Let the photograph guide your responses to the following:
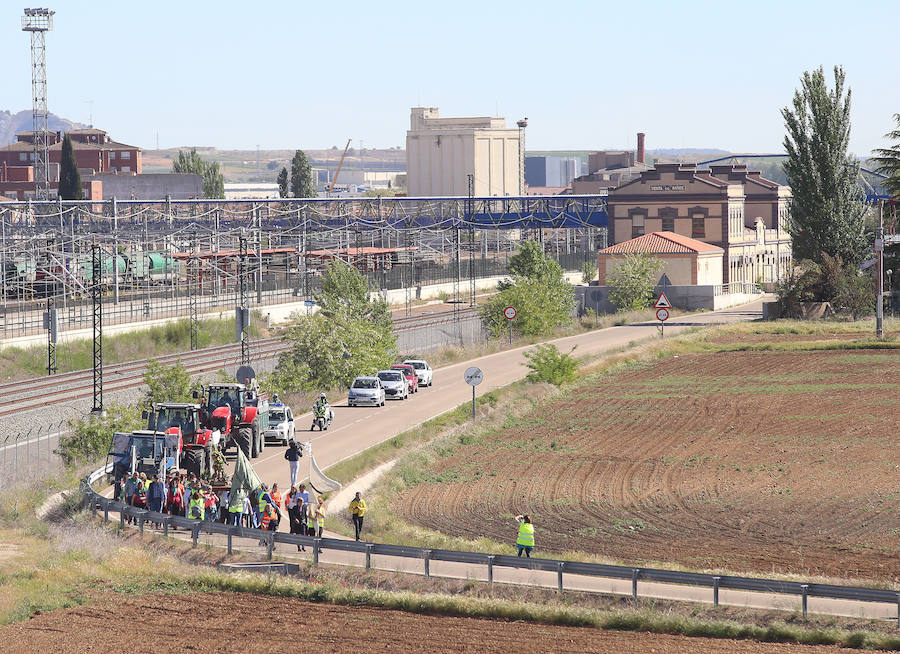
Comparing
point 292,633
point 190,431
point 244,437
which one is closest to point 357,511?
point 292,633

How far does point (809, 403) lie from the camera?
49.0 m

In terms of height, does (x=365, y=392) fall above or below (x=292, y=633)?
above

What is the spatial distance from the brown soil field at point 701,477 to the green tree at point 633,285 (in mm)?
33613

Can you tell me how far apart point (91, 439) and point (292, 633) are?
21.2 meters

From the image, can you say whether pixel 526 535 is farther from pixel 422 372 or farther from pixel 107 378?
pixel 107 378

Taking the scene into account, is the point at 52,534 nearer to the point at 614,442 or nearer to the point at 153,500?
the point at 153,500

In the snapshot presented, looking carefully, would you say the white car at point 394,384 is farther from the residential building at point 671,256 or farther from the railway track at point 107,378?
the residential building at point 671,256

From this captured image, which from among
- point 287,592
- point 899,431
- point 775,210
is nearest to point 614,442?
point 899,431

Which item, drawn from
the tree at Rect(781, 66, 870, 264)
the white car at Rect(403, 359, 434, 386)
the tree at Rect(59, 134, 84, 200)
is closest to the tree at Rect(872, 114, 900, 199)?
the tree at Rect(781, 66, 870, 264)

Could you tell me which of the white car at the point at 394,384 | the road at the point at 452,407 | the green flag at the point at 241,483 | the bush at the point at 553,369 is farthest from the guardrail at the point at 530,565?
the bush at the point at 553,369

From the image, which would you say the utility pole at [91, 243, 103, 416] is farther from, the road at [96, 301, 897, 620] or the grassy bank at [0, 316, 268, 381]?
the grassy bank at [0, 316, 268, 381]

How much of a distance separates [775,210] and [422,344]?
222 ft

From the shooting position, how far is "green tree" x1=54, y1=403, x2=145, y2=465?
39719mm

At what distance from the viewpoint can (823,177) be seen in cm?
8450
